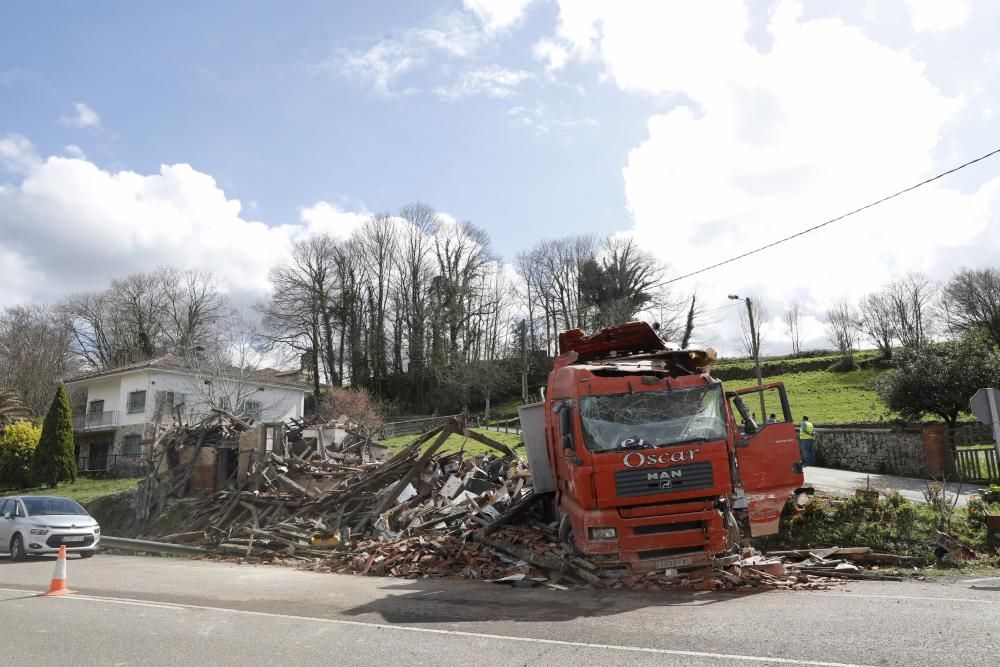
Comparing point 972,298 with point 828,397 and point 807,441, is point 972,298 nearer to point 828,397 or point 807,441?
point 828,397

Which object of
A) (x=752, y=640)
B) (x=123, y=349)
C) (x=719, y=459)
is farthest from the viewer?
(x=123, y=349)

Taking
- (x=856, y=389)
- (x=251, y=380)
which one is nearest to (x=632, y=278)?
(x=856, y=389)

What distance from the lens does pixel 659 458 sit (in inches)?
340

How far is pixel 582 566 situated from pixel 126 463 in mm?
35018

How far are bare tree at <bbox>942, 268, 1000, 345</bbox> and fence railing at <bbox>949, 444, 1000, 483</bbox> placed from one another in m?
43.0

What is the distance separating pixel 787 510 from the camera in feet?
39.9

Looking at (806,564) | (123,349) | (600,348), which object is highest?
(123,349)

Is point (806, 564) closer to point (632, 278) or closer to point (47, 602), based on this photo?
point (47, 602)

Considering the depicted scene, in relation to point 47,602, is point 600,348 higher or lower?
higher

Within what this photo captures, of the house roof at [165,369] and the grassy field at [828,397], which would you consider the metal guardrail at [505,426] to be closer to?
the grassy field at [828,397]

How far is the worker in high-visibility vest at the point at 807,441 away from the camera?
1844cm

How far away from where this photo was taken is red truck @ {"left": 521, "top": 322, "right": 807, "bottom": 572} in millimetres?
8516

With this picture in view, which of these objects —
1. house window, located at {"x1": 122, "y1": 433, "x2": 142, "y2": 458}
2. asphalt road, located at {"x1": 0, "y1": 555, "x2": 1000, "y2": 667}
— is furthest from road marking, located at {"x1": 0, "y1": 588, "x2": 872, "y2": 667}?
house window, located at {"x1": 122, "y1": 433, "x2": 142, "y2": 458}

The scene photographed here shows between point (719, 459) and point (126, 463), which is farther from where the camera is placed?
point (126, 463)
